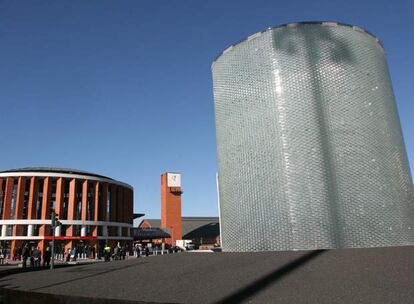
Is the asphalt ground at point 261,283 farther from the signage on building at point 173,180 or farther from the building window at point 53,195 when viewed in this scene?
the signage on building at point 173,180

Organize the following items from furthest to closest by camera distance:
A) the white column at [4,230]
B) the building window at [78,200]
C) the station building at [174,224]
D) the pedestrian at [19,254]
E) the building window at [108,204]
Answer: the station building at [174,224], the building window at [108,204], the building window at [78,200], the white column at [4,230], the pedestrian at [19,254]

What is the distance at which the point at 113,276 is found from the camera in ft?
40.9

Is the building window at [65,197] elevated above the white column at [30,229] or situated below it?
above

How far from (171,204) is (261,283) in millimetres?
70094

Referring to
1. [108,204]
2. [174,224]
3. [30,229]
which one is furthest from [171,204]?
[30,229]

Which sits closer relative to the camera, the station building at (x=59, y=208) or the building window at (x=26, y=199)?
the station building at (x=59, y=208)

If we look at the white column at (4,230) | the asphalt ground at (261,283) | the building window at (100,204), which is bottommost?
the asphalt ground at (261,283)

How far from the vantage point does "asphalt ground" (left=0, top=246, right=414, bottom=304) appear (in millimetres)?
7426

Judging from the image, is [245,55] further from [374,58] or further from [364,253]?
[364,253]

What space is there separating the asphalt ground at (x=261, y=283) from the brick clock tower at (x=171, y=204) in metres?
64.8

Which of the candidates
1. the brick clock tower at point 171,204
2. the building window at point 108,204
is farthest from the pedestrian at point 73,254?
the brick clock tower at point 171,204

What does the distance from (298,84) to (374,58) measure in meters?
3.72

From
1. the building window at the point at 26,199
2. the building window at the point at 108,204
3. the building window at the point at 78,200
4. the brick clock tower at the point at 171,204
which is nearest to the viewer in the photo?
the building window at the point at 26,199

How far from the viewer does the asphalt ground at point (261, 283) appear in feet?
24.4
